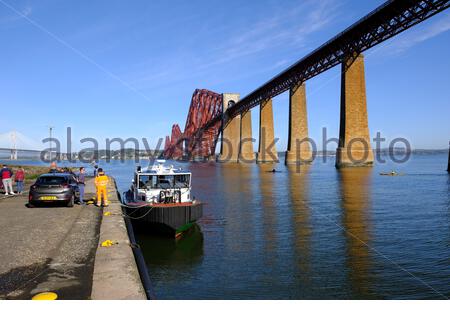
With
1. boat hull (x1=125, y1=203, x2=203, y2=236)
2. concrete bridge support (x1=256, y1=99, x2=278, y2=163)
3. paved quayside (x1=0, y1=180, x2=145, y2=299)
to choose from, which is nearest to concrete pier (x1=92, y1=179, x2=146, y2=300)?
paved quayside (x1=0, y1=180, x2=145, y2=299)

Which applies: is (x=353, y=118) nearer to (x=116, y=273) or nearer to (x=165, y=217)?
(x=165, y=217)

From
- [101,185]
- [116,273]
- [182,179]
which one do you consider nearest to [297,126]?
[182,179]

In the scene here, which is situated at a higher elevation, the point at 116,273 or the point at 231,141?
the point at 231,141

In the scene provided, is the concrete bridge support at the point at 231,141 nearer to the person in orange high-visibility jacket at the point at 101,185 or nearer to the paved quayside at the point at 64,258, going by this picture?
the person in orange high-visibility jacket at the point at 101,185

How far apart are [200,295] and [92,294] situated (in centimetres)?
386

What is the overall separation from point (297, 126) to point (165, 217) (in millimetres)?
70005

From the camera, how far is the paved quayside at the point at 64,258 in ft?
20.5

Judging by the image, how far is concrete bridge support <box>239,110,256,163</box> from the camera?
117000 millimetres

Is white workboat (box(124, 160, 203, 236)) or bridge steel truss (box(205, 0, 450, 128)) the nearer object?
white workboat (box(124, 160, 203, 236))

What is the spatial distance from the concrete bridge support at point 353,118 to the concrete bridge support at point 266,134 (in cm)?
3979

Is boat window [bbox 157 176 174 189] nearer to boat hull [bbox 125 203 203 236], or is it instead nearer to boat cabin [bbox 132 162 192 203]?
boat cabin [bbox 132 162 192 203]

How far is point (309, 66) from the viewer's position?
76.1 meters

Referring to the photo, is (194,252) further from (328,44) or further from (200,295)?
(328,44)

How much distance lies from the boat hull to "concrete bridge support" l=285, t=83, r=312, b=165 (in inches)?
2708
